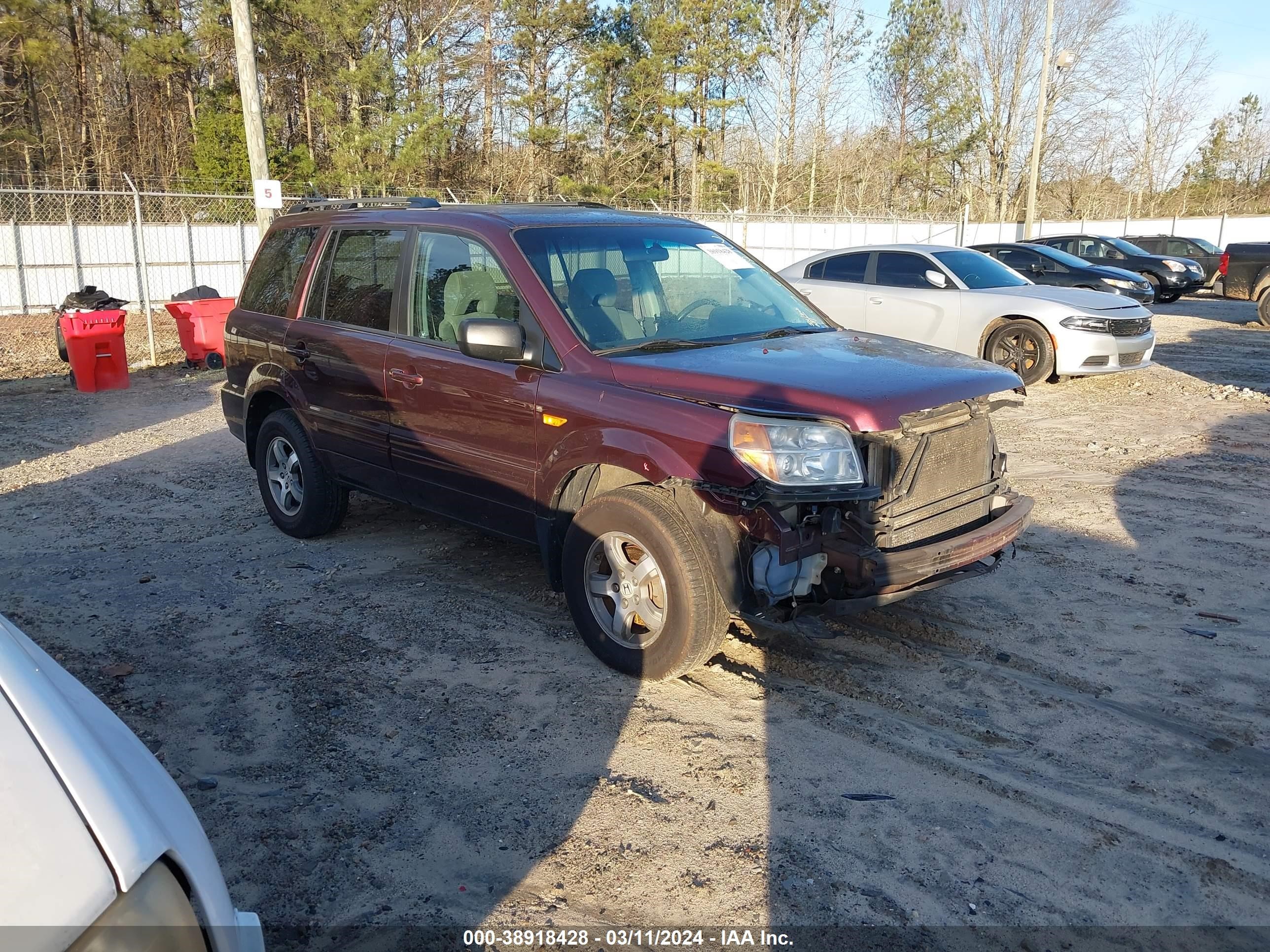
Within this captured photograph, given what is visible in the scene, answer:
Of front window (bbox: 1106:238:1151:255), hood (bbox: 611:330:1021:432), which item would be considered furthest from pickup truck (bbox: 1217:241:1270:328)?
hood (bbox: 611:330:1021:432)

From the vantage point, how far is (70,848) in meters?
1.48

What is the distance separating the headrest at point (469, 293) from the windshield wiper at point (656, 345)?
725 millimetres

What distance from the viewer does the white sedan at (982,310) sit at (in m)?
11.2

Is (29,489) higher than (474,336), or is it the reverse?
(474,336)

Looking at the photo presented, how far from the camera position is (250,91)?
45.5 feet

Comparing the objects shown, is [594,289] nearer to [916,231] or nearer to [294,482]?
[294,482]

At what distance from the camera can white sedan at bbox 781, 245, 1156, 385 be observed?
11.2m

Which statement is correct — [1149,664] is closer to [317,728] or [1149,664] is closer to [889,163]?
[317,728]

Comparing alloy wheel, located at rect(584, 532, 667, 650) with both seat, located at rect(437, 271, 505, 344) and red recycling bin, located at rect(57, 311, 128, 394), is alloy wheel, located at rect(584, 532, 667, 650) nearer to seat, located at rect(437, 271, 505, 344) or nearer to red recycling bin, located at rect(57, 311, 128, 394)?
seat, located at rect(437, 271, 505, 344)

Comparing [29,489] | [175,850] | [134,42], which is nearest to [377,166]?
[134,42]

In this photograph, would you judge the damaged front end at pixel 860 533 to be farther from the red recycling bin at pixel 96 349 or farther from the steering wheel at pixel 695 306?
the red recycling bin at pixel 96 349

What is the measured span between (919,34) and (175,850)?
5169 centimetres

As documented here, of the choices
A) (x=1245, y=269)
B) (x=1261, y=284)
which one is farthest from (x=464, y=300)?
(x=1245, y=269)

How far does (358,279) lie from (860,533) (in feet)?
11.0
